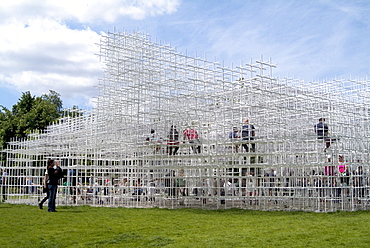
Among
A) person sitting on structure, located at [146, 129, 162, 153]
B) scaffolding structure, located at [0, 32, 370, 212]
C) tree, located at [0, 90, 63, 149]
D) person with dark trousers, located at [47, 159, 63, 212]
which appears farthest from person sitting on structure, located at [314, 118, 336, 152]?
tree, located at [0, 90, 63, 149]

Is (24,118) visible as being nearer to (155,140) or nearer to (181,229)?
(155,140)

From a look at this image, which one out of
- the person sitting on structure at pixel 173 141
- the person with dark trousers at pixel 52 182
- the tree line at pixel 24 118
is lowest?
the person with dark trousers at pixel 52 182

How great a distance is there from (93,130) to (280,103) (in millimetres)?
7730

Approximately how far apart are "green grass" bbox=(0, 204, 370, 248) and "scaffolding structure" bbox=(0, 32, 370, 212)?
5.79 ft

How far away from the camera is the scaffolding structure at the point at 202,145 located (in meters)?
14.7

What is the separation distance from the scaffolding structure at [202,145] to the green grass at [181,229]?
176cm

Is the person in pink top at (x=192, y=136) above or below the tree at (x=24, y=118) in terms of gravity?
below

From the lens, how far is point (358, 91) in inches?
849

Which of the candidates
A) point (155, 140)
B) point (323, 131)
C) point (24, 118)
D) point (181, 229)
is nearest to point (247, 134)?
point (323, 131)

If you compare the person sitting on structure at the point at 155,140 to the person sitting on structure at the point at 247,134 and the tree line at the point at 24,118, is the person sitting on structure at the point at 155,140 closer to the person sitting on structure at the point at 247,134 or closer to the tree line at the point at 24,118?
the person sitting on structure at the point at 247,134

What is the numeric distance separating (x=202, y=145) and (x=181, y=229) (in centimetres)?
600

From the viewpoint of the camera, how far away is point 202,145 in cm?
1566

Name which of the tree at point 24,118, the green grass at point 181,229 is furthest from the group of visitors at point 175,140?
the tree at point 24,118

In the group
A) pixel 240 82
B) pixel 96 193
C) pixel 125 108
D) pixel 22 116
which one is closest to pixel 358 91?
pixel 240 82
